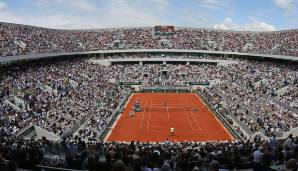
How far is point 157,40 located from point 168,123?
4524 cm

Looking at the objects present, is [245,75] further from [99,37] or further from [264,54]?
[99,37]

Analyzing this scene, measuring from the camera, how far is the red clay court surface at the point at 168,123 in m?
39.5

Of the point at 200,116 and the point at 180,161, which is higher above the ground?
the point at 180,161

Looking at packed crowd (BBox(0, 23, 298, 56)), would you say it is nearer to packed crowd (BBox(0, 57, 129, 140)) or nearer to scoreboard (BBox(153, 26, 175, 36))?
scoreboard (BBox(153, 26, 175, 36))

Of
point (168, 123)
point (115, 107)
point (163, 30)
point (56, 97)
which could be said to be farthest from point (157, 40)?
point (56, 97)

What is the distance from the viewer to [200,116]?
163 ft

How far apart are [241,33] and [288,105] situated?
50024 millimetres

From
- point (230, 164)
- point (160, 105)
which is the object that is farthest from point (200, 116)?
point (230, 164)

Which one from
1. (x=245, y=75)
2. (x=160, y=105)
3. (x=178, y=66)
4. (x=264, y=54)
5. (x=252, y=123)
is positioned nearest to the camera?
(x=252, y=123)

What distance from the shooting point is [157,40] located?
89188mm

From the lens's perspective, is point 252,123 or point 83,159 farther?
point 252,123

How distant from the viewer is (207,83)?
230 ft

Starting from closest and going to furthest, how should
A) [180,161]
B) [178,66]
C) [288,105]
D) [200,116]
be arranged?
1. [180,161]
2. [288,105]
3. [200,116]
4. [178,66]

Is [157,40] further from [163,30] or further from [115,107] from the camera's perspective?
[115,107]
